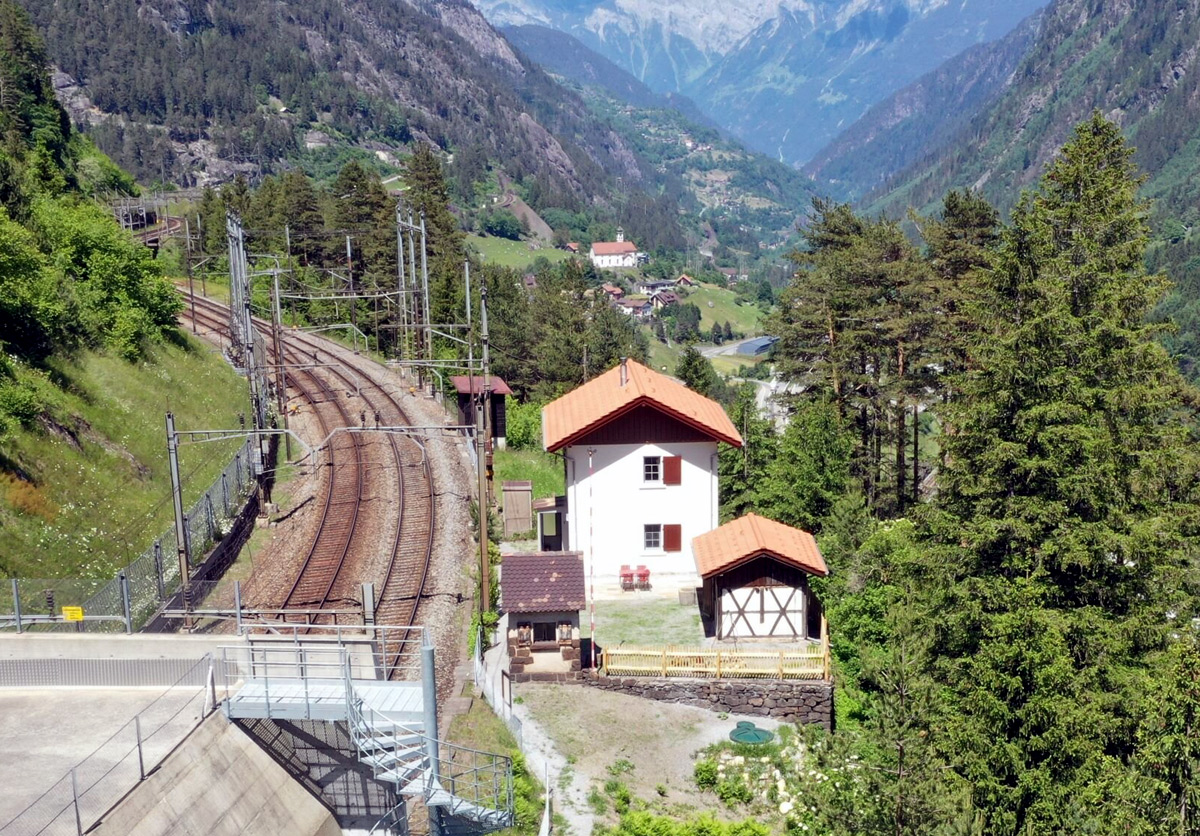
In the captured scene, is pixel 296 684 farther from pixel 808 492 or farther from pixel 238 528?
pixel 808 492

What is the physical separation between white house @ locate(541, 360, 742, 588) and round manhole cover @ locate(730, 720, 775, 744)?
797 centimetres

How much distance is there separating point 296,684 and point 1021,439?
1589 centimetres

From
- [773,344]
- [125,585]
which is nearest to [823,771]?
[125,585]

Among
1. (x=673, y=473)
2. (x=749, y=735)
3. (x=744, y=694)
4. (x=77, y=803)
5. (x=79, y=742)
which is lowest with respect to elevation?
(x=749, y=735)

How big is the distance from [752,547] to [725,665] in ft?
11.3

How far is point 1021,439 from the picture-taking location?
77.8 ft

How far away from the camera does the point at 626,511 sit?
114 feet

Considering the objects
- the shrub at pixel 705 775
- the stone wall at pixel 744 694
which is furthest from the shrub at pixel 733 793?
the stone wall at pixel 744 694

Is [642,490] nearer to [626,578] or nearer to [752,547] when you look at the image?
[626,578]

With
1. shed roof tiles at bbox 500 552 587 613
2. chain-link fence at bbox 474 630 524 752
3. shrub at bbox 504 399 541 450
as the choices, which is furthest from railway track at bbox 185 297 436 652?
shrub at bbox 504 399 541 450

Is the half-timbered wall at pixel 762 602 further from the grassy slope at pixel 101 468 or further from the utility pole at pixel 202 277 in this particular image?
the utility pole at pixel 202 277

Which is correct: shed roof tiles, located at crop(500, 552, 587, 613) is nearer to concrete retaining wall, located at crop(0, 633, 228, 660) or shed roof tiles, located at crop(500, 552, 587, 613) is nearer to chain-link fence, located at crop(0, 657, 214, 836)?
concrete retaining wall, located at crop(0, 633, 228, 660)

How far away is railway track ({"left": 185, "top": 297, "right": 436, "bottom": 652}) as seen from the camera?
100 feet

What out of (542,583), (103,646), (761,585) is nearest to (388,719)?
(103,646)
